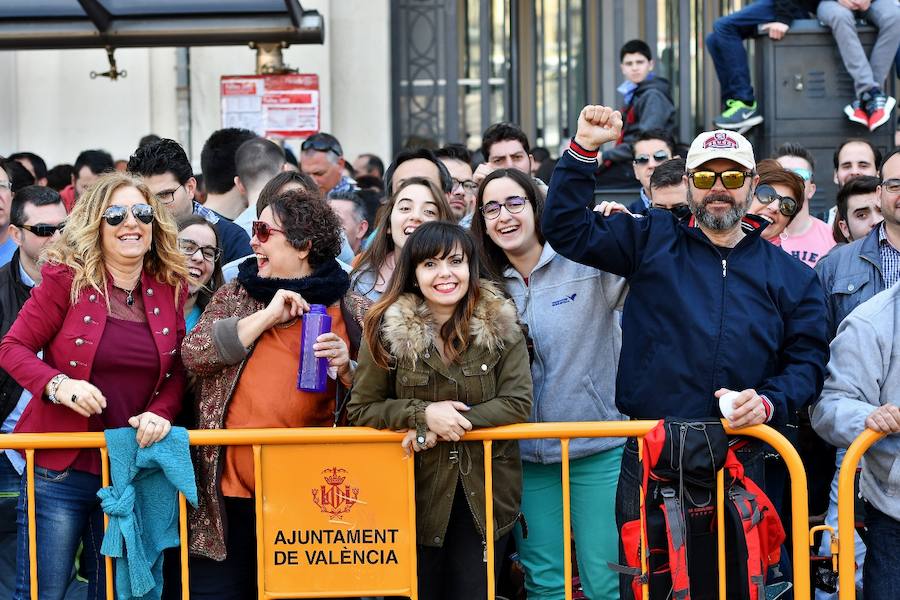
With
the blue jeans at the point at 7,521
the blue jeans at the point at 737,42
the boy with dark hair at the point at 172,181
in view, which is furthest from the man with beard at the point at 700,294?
the blue jeans at the point at 737,42

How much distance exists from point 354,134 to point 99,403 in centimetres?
740

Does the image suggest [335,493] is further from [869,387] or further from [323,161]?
[323,161]

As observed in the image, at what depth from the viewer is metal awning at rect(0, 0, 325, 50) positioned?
29.7ft

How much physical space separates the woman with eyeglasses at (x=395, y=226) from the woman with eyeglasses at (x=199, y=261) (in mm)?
630

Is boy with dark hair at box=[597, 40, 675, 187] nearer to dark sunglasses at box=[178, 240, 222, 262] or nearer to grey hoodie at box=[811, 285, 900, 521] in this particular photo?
dark sunglasses at box=[178, 240, 222, 262]

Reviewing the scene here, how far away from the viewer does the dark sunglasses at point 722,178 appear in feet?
14.9

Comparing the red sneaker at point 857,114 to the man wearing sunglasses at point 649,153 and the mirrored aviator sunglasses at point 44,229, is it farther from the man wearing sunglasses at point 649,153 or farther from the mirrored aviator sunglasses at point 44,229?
the mirrored aviator sunglasses at point 44,229

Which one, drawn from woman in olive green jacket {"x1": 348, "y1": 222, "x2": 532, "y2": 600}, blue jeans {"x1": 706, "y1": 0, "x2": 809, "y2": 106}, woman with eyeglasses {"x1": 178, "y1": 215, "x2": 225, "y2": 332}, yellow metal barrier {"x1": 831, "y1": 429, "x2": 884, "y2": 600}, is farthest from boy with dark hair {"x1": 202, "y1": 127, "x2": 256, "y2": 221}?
blue jeans {"x1": 706, "y1": 0, "x2": 809, "y2": 106}

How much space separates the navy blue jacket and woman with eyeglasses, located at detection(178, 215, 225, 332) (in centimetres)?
162

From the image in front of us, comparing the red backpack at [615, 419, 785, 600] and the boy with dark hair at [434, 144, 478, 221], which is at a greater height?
the boy with dark hair at [434, 144, 478, 221]

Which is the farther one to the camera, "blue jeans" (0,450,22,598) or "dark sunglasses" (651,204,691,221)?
"blue jeans" (0,450,22,598)

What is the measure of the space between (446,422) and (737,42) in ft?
20.2

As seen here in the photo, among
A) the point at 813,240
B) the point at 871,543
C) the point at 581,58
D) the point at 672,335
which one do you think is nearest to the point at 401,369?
the point at 672,335

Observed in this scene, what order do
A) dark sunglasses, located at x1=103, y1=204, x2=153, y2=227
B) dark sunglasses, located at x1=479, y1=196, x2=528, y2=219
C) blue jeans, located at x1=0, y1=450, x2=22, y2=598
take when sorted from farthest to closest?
blue jeans, located at x1=0, y1=450, x2=22, y2=598 < dark sunglasses, located at x1=479, y1=196, x2=528, y2=219 < dark sunglasses, located at x1=103, y1=204, x2=153, y2=227
